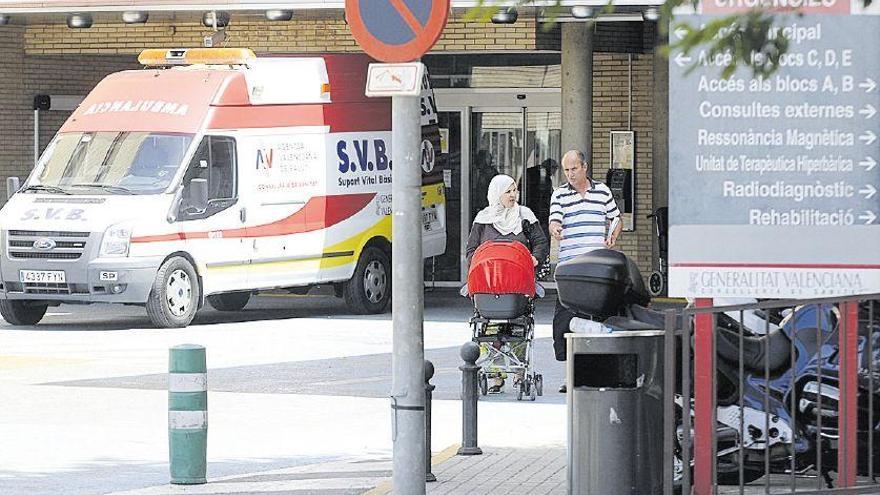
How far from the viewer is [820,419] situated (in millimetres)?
7855

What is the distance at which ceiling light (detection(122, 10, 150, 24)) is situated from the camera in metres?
22.6

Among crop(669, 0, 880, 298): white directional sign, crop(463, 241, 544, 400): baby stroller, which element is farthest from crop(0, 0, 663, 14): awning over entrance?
crop(669, 0, 880, 298): white directional sign

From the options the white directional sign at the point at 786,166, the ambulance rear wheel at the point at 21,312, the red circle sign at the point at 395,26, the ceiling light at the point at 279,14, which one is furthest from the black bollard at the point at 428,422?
the ceiling light at the point at 279,14

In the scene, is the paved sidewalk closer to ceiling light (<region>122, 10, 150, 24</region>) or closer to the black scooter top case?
the black scooter top case

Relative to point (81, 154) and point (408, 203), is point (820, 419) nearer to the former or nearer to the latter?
point (408, 203)

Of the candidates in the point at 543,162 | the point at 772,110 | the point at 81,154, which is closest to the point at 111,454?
the point at 772,110

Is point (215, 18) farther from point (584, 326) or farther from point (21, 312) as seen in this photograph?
point (584, 326)

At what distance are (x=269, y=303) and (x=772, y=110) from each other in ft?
54.3

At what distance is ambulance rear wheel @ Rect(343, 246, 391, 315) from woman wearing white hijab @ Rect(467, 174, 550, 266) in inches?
297

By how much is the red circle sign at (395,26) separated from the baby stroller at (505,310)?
17.9 ft

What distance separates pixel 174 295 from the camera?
19828mm

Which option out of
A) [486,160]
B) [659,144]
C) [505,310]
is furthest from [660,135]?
[505,310]

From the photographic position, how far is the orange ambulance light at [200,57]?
20.6 meters

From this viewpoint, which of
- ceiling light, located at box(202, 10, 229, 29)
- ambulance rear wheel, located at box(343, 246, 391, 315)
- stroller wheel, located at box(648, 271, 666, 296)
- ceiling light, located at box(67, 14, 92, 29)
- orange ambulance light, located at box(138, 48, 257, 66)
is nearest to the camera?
orange ambulance light, located at box(138, 48, 257, 66)
